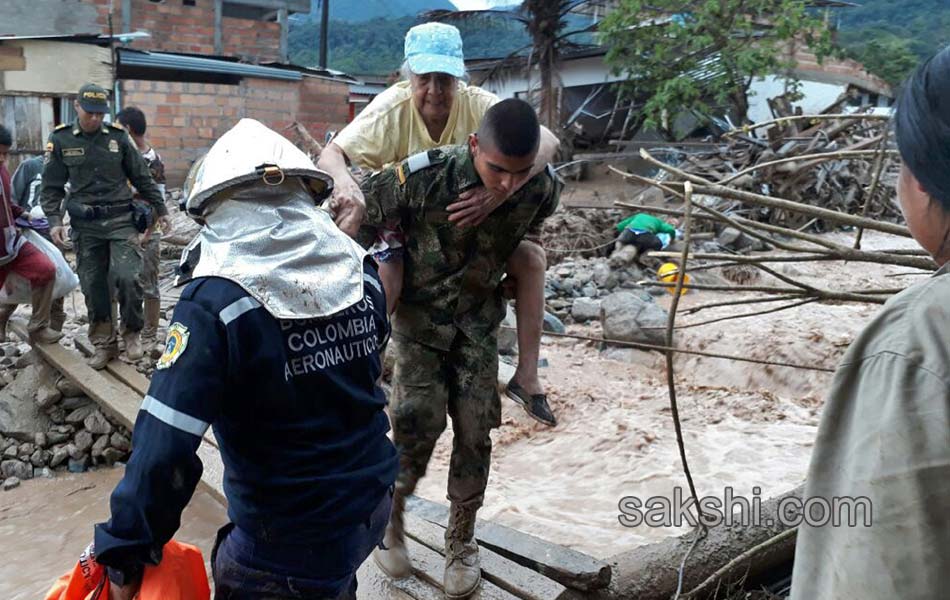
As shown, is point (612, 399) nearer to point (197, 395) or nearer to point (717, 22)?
point (197, 395)

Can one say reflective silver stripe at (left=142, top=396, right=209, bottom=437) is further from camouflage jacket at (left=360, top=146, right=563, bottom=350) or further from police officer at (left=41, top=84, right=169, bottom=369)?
police officer at (left=41, top=84, right=169, bottom=369)

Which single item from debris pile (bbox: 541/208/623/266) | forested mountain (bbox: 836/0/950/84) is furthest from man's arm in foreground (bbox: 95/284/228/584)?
forested mountain (bbox: 836/0/950/84)

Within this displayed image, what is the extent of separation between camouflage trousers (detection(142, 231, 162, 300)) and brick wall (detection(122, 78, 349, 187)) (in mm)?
6336

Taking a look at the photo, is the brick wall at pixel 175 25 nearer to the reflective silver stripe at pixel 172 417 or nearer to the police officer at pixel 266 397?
the police officer at pixel 266 397

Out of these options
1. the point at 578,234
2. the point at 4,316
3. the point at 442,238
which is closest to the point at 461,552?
the point at 442,238

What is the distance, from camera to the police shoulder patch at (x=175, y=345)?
162 centimetres

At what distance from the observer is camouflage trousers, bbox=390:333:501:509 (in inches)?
112

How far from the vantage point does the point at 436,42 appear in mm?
2896

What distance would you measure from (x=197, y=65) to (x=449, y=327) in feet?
37.6

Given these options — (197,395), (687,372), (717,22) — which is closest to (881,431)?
(197,395)

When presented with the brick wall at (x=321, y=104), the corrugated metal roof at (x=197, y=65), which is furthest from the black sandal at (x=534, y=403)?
the brick wall at (x=321, y=104)

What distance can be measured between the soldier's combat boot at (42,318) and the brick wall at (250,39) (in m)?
11.0

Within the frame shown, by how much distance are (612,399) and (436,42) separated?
4370 millimetres

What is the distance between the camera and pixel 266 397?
5.75ft
